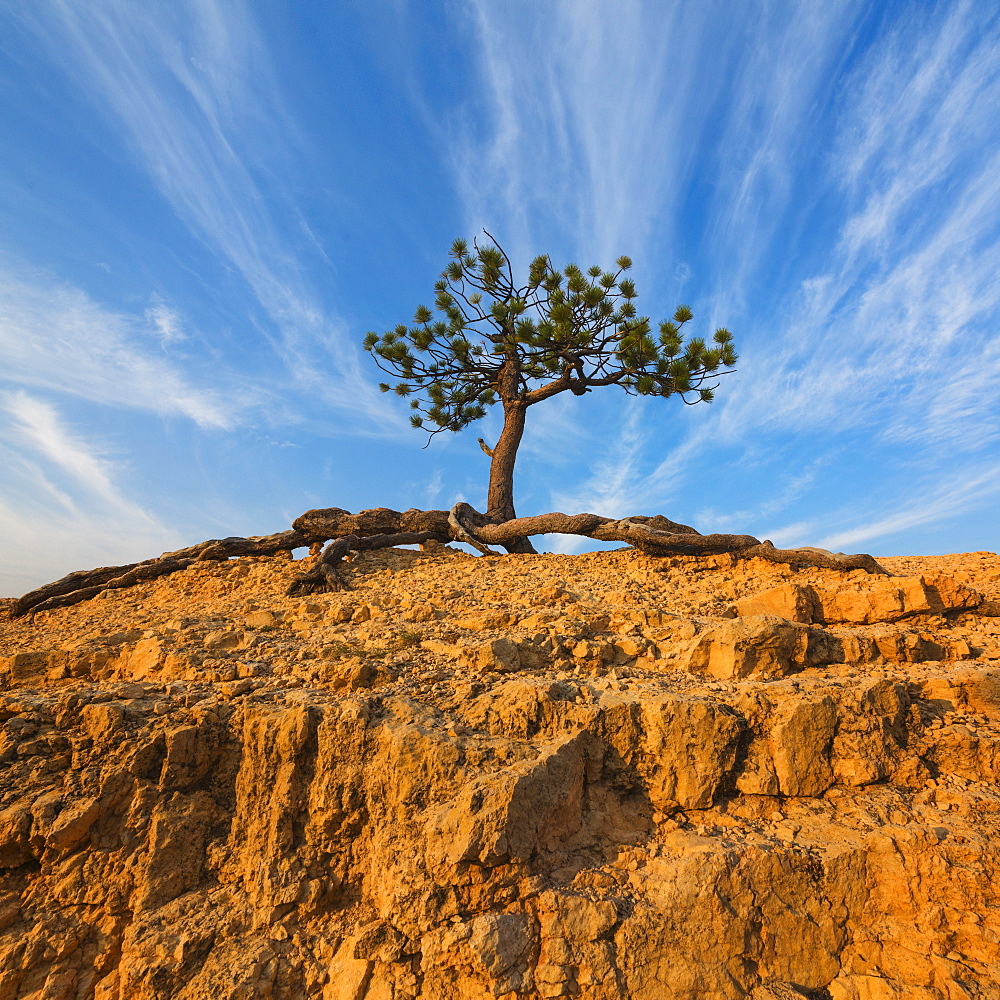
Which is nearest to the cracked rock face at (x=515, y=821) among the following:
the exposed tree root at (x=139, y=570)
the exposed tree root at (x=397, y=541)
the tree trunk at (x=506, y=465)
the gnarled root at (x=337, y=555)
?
the gnarled root at (x=337, y=555)

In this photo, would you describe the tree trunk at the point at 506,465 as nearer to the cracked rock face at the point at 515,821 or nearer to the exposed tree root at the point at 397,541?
the exposed tree root at the point at 397,541

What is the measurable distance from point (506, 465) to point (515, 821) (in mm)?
9081

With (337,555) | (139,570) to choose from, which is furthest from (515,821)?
(139,570)

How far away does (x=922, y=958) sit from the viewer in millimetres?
2787

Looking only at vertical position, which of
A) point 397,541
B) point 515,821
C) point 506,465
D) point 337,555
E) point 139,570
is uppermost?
point 506,465

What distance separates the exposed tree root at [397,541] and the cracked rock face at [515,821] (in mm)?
2833

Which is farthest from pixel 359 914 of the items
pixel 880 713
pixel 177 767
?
pixel 880 713

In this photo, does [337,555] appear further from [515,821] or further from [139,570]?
[515,821]

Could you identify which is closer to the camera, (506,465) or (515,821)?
(515,821)

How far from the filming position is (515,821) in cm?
307

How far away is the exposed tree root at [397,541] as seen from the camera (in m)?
7.52

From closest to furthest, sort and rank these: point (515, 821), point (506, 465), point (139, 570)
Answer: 1. point (515, 821)
2. point (139, 570)
3. point (506, 465)

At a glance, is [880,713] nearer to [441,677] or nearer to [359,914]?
[441,677]

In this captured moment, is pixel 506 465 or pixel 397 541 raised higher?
pixel 506 465
